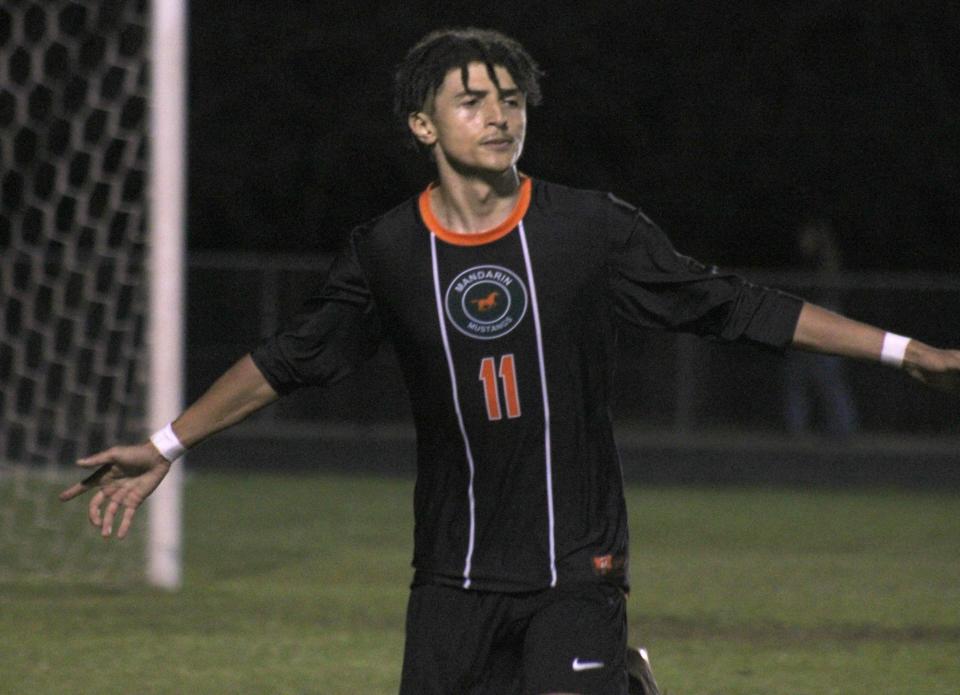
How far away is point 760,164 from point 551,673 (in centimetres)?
1864

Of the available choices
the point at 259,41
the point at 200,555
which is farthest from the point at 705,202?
the point at 200,555

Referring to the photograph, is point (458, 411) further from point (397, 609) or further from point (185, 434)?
point (397, 609)

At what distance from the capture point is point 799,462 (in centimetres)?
1731

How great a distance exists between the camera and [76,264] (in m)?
11.9

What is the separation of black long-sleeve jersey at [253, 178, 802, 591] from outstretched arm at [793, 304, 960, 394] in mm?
44

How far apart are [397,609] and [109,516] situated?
159 inches

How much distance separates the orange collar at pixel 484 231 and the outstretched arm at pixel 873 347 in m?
0.65

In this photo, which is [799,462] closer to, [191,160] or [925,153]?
[925,153]

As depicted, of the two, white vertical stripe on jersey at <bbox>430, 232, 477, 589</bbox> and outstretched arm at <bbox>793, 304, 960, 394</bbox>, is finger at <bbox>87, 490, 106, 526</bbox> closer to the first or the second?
white vertical stripe on jersey at <bbox>430, 232, 477, 589</bbox>

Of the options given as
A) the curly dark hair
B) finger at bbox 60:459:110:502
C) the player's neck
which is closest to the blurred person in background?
the curly dark hair

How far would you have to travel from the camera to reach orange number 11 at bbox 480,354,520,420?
4.33 m

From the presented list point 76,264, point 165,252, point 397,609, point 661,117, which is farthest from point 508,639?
point 661,117

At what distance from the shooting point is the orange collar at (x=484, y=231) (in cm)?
437

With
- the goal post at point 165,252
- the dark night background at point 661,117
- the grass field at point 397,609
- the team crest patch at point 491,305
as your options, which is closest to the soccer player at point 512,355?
the team crest patch at point 491,305
